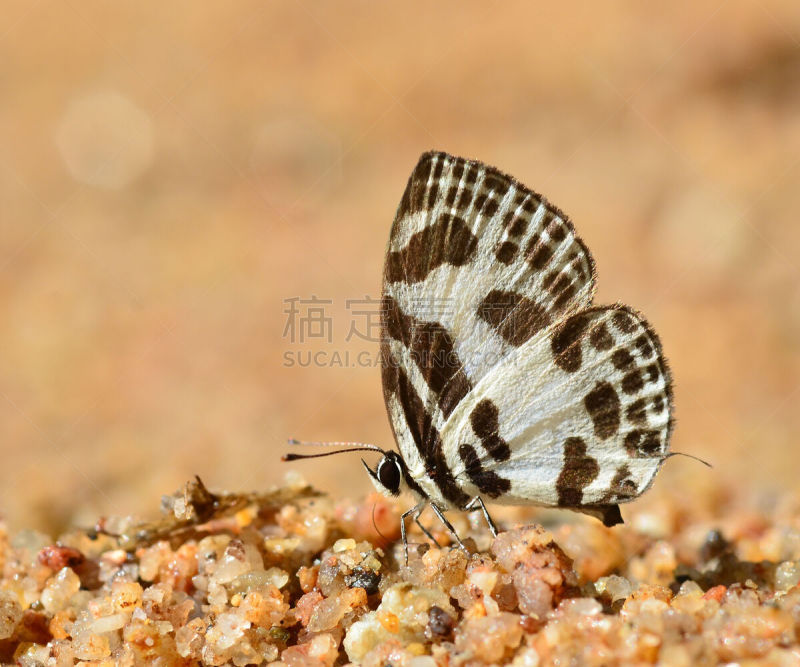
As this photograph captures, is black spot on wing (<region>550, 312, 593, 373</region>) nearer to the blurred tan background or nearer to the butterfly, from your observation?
the butterfly

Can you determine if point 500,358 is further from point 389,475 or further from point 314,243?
point 314,243

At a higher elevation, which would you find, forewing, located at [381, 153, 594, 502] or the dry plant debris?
forewing, located at [381, 153, 594, 502]

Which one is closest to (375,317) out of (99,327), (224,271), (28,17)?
(224,271)

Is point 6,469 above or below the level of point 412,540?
above

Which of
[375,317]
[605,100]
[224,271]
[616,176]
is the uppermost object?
[605,100]

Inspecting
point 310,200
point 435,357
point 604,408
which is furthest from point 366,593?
point 310,200

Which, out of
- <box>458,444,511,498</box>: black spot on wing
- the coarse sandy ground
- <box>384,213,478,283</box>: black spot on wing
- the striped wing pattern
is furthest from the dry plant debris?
<box>384,213,478,283</box>: black spot on wing

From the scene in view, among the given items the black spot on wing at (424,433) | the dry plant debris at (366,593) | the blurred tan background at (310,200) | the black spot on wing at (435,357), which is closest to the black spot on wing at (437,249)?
the black spot on wing at (435,357)

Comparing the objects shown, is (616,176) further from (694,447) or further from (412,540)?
(412,540)

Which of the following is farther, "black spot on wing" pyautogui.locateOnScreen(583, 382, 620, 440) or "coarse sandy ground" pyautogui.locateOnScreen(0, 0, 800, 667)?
"coarse sandy ground" pyautogui.locateOnScreen(0, 0, 800, 667)
